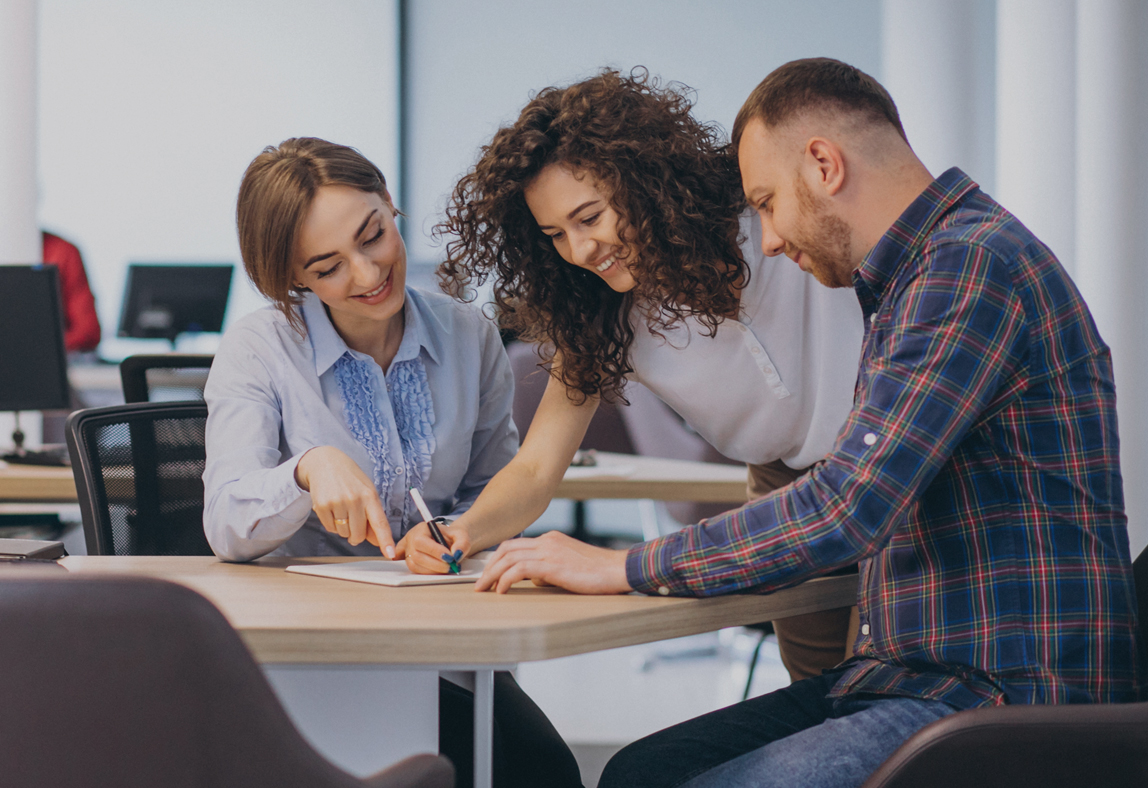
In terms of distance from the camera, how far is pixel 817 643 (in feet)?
6.03

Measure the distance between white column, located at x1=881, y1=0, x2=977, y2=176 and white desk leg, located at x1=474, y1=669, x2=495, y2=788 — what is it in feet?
10.8

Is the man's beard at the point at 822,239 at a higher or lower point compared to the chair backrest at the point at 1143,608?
higher

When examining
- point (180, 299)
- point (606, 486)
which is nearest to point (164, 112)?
point (180, 299)

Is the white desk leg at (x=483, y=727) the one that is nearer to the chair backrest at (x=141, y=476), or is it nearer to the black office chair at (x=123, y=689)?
the black office chair at (x=123, y=689)

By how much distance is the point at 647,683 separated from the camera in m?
3.58

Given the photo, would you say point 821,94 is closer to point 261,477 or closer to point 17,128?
point 261,477

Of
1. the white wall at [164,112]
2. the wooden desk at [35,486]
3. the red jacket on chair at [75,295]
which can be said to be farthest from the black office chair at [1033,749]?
the white wall at [164,112]

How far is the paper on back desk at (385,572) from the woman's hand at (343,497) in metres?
0.04

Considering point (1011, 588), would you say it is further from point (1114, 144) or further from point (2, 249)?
point (2, 249)

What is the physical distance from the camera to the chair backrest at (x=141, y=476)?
5.45ft

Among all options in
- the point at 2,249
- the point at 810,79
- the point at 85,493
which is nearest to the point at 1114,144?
the point at 810,79

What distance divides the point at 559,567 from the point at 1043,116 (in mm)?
2741

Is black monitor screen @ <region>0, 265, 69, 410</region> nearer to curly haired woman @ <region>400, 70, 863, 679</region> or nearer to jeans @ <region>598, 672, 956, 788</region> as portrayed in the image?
curly haired woman @ <region>400, 70, 863, 679</region>

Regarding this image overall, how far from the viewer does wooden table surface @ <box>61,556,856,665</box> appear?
3.23ft
